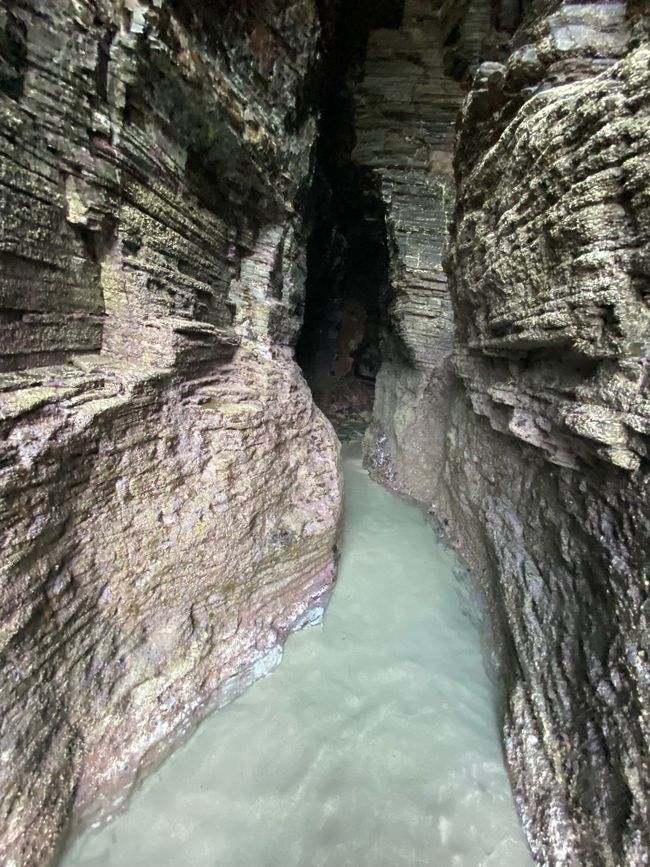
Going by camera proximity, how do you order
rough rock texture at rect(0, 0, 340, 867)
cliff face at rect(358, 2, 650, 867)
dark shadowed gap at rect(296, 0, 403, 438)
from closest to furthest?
cliff face at rect(358, 2, 650, 867) → rough rock texture at rect(0, 0, 340, 867) → dark shadowed gap at rect(296, 0, 403, 438)

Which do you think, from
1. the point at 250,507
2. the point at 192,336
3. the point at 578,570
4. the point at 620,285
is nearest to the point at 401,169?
the point at 192,336

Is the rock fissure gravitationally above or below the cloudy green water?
above

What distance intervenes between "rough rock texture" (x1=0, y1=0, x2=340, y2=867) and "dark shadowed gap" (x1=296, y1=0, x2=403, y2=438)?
6.67 feet

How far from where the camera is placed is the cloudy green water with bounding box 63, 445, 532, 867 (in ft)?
6.72

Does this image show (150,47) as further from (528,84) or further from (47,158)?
(528,84)

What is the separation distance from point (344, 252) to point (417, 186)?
3.60 m

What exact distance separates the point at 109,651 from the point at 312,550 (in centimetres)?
177

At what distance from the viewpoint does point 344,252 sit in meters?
9.27

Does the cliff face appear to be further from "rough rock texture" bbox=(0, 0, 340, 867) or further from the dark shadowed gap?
the dark shadowed gap

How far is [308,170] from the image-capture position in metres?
4.82

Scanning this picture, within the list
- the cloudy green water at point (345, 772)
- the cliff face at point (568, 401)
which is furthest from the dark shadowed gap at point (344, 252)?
the cloudy green water at point (345, 772)

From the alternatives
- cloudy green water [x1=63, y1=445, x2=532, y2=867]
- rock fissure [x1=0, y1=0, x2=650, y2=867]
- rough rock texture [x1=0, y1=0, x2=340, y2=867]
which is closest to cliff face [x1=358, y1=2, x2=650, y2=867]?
rock fissure [x1=0, y1=0, x2=650, y2=867]

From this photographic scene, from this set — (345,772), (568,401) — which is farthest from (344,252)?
(345,772)

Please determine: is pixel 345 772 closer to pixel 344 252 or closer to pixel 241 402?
pixel 241 402
